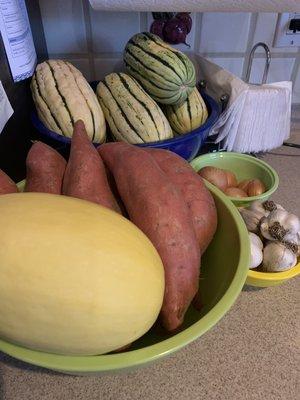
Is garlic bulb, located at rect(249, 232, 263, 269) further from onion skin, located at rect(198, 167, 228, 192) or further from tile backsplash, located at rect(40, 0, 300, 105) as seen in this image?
tile backsplash, located at rect(40, 0, 300, 105)

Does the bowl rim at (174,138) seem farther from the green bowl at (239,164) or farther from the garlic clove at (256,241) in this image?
the garlic clove at (256,241)

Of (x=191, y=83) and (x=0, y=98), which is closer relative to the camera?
(x=0, y=98)

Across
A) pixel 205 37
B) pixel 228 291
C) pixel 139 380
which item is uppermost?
pixel 205 37

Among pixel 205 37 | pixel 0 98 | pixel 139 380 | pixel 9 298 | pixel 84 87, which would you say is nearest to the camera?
pixel 9 298

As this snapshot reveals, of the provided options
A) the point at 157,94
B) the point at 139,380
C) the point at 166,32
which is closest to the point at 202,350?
the point at 139,380

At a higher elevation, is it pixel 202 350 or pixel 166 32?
pixel 166 32

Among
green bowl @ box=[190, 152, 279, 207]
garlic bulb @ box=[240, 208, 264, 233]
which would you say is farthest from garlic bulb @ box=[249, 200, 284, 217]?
green bowl @ box=[190, 152, 279, 207]

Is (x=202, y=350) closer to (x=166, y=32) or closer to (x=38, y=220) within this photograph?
(x=38, y=220)

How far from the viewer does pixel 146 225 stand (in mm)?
301

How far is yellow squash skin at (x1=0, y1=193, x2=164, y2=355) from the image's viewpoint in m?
0.22

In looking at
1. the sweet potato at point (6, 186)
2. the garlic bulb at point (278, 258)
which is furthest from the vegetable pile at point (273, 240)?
the sweet potato at point (6, 186)

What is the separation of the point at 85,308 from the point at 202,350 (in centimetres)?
24

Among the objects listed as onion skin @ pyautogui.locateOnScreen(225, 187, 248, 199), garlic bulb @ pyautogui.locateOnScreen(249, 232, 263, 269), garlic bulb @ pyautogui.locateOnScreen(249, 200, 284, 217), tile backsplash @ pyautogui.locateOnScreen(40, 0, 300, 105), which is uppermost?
tile backsplash @ pyautogui.locateOnScreen(40, 0, 300, 105)

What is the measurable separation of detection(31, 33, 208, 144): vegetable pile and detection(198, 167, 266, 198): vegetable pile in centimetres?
10
